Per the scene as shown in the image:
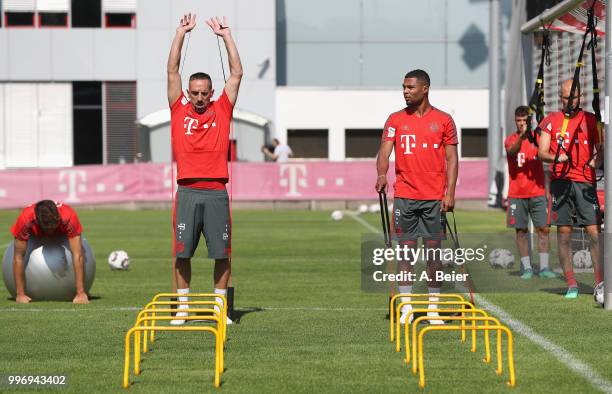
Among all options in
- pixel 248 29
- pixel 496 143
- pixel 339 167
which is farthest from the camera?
pixel 248 29

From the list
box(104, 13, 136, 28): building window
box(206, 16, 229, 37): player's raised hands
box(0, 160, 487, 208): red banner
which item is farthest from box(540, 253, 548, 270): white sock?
box(104, 13, 136, 28): building window

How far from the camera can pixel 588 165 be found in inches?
512

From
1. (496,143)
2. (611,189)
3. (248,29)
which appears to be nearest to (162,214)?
(496,143)

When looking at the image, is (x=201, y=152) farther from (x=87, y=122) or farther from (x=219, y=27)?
(x=87, y=122)

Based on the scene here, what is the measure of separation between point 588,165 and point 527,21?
6129 millimetres

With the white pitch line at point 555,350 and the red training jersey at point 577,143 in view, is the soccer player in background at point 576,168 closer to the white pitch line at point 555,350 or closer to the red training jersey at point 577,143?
the red training jersey at point 577,143

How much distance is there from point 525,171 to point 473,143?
32022 mm

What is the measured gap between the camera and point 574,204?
13.1 meters

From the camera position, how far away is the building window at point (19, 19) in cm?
4612

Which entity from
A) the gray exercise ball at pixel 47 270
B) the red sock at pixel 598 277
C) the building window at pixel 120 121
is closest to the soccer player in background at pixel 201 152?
the gray exercise ball at pixel 47 270

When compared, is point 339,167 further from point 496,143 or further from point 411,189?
point 411,189

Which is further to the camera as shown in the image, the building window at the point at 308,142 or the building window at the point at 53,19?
the building window at the point at 308,142

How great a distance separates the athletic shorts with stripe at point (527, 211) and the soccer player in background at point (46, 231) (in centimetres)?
553

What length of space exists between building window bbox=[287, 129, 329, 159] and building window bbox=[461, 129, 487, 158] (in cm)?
482
